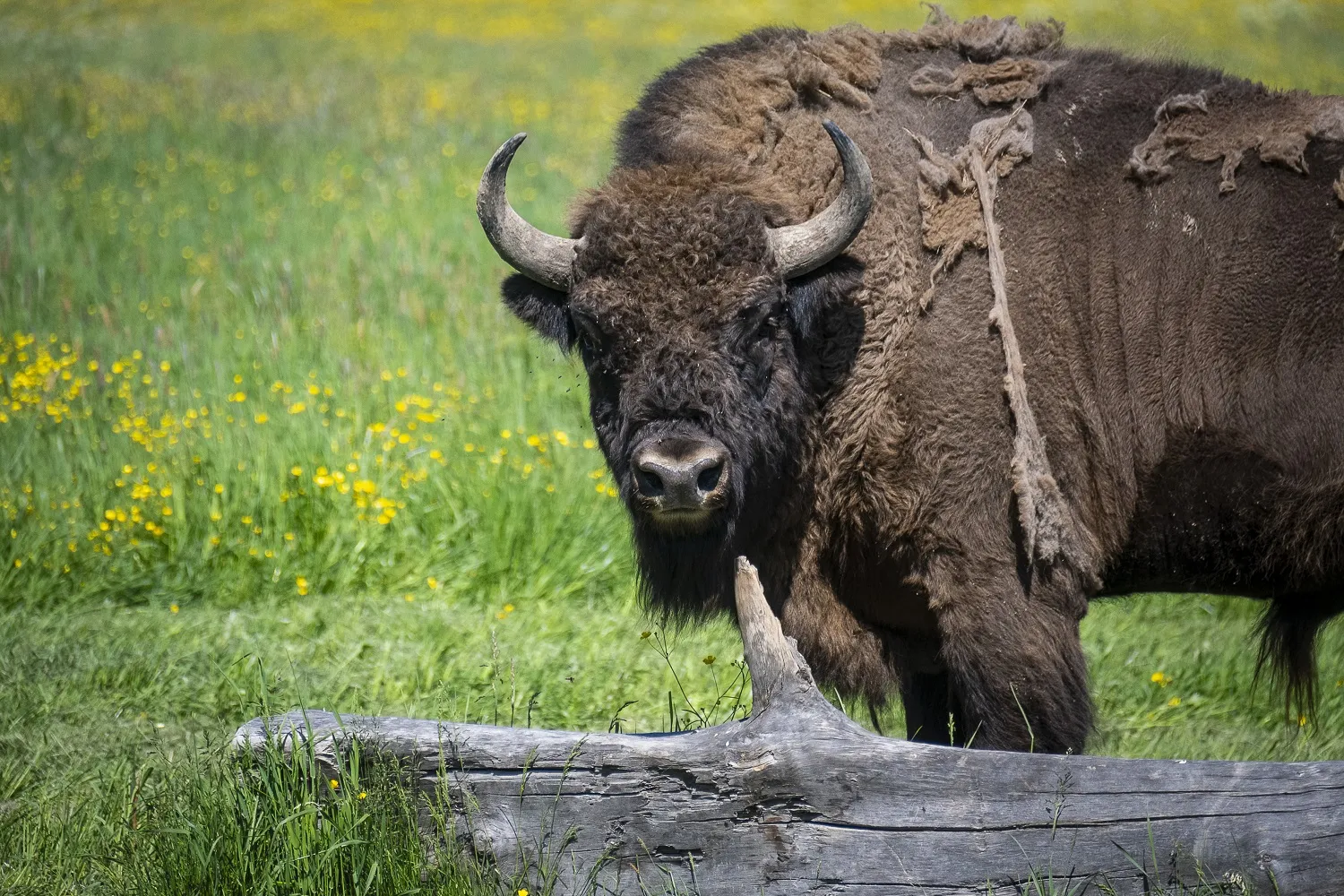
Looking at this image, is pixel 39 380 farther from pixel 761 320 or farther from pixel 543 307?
pixel 761 320

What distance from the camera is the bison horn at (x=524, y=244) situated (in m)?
4.21

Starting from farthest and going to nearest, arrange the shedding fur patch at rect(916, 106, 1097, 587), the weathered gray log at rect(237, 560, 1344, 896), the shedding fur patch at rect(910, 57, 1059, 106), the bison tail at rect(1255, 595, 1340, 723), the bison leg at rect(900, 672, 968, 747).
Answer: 1. the bison leg at rect(900, 672, 968, 747)
2. the bison tail at rect(1255, 595, 1340, 723)
3. the shedding fur patch at rect(910, 57, 1059, 106)
4. the shedding fur patch at rect(916, 106, 1097, 587)
5. the weathered gray log at rect(237, 560, 1344, 896)

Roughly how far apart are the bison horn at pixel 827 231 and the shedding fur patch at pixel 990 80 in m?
0.78

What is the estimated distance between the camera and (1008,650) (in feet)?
13.3

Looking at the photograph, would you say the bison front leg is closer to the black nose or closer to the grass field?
the grass field

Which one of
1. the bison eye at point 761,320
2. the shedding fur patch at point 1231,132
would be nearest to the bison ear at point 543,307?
the bison eye at point 761,320

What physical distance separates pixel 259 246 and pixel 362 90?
25.5 ft

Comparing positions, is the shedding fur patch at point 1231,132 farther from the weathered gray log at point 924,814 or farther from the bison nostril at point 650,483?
the weathered gray log at point 924,814

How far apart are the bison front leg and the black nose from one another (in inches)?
35.5

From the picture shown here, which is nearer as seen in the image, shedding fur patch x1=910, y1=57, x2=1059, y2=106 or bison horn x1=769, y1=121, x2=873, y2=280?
bison horn x1=769, y1=121, x2=873, y2=280

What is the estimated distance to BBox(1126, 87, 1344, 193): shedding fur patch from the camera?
4.31 metres

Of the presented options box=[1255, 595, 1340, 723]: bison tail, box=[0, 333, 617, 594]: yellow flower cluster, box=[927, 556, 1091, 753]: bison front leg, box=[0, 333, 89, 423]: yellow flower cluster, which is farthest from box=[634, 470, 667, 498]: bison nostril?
box=[0, 333, 89, 423]: yellow flower cluster

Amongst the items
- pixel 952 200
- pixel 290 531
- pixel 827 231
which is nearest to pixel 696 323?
pixel 827 231

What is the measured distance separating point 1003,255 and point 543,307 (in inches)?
65.2
